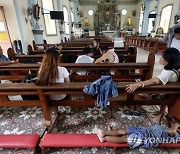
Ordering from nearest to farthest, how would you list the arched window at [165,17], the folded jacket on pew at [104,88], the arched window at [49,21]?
the folded jacket on pew at [104,88] < the arched window at [49,21] < the arched window at [165,17]

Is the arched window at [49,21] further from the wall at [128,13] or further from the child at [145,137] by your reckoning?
the wall at [128,13]

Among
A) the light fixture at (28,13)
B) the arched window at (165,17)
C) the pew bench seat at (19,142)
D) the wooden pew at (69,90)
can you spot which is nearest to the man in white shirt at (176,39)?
the wooden pew at (69,90)

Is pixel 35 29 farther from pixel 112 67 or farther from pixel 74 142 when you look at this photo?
pixel 74 142

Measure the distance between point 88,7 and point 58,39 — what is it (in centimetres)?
1129

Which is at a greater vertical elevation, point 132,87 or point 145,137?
point 132,87

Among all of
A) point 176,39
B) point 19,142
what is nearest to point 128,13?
point 176,39

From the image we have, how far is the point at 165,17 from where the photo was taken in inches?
445

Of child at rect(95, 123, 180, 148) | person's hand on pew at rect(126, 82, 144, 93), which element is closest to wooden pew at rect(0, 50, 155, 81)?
person's hand on pew at rect(126, 82, 144, 93)

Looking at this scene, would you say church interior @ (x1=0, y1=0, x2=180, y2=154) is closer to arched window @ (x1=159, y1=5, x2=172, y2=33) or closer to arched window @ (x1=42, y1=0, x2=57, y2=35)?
arched window @ (x1=42, y1=0, x2=57, y2=35)

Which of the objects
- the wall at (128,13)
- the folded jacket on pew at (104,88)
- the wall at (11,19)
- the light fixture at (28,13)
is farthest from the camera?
the wall at (128,13)

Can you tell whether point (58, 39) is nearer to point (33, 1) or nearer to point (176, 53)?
point (33, 1)

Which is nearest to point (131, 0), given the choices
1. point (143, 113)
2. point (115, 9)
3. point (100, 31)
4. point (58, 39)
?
point (115, 9)

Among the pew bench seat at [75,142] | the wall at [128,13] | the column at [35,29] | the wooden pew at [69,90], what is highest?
the wall at [128,13]

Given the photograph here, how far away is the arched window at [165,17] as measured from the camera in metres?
10.7
